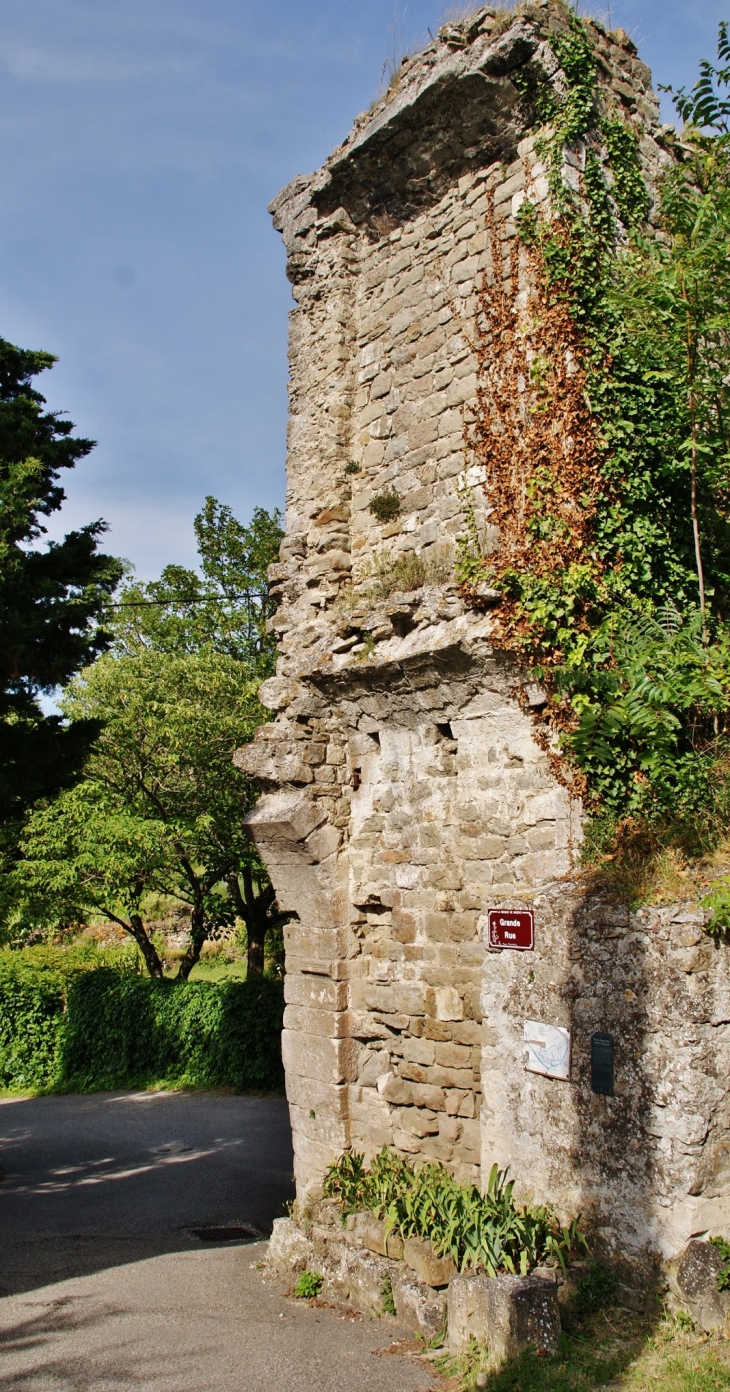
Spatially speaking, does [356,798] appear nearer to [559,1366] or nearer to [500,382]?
[500,382]

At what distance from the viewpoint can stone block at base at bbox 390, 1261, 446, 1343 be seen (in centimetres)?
516

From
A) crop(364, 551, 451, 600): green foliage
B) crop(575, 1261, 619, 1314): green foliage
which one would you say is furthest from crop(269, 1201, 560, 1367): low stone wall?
crop(364, 551, 451, 600): green foliage

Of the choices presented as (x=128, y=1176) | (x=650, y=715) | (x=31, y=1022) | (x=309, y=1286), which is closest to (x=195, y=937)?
(x=31, y=1022)

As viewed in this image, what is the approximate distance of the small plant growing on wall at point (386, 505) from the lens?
23.7 feet

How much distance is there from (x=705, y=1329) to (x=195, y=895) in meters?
13.6

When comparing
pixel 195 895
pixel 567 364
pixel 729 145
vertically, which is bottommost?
pixel 195 895

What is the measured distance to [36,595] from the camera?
7930mm

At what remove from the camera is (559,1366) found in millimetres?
4312

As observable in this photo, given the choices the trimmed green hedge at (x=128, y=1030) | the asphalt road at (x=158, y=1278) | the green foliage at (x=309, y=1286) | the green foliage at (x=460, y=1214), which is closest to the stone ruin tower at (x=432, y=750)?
the green foliage at (x=460, y=1214)

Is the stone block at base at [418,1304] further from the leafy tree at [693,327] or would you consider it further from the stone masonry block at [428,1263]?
the leafy tree at [693,327]

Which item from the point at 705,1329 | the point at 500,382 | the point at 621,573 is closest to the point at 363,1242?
the point at 705,1329

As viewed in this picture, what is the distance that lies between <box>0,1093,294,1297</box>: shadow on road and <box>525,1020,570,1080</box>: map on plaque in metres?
3.99

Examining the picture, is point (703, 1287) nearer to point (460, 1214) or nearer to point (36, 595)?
point (460, 1214)

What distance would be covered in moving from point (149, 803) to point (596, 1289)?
13108 millimetres
